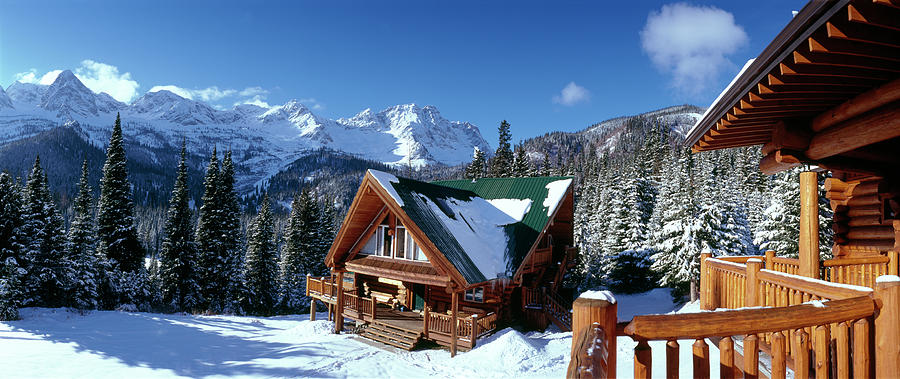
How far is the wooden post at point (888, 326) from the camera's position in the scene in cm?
288

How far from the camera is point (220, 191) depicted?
33500 mm

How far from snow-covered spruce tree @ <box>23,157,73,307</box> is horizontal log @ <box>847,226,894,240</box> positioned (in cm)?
3522

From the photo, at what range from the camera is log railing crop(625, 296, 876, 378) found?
238cm

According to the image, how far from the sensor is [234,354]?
14680 millimetres

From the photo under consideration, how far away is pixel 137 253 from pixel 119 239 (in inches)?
62.5

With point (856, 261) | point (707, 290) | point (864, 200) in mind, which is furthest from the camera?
point (707, 290)

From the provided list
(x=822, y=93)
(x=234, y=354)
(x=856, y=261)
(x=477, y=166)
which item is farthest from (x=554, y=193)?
(x=477, y=166)

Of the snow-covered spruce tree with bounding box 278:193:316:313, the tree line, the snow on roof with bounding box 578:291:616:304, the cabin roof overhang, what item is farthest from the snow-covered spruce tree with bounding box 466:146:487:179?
the snow on roof with bounding box 578:291:616:304

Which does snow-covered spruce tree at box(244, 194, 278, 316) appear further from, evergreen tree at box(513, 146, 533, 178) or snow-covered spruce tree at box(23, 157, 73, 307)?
evergreen tree at box(513, 146, 533, 178)

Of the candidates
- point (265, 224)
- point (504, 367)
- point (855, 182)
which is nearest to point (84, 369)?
point (504, 367)

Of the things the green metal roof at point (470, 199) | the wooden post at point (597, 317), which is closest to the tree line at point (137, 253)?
the green metal roof at point (470, 199)

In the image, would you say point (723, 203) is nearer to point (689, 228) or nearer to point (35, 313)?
point (689, 228)

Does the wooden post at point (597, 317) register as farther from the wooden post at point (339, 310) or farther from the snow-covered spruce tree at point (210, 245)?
the snow-covered spruce tree at point (210, 245)

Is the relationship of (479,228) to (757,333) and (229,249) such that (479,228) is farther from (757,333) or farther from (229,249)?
(229,249)
